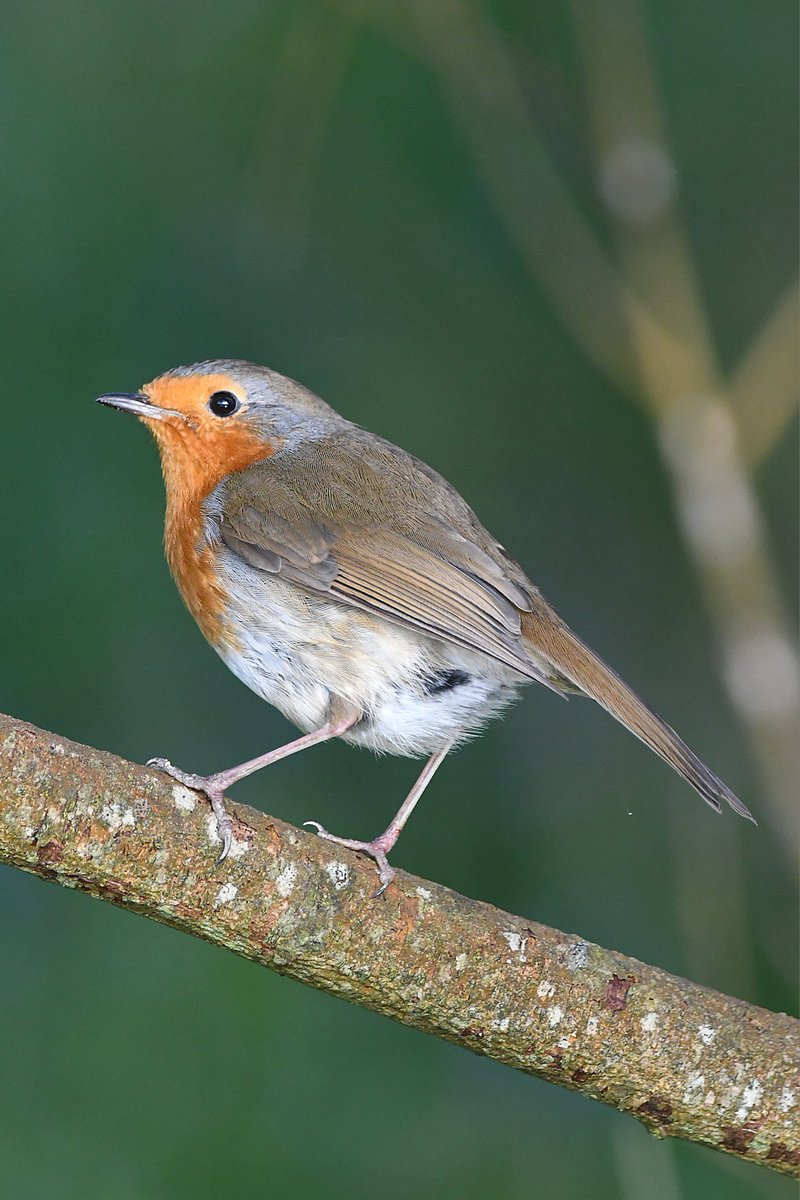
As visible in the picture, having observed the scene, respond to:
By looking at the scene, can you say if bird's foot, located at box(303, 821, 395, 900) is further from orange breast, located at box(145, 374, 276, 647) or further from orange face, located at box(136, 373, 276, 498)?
orange face, located at box(136, 373, 276, 498)

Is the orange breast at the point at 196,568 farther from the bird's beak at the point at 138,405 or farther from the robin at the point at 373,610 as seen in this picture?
the bird's beak at the point at 138,405

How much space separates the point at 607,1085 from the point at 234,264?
10.4 ft

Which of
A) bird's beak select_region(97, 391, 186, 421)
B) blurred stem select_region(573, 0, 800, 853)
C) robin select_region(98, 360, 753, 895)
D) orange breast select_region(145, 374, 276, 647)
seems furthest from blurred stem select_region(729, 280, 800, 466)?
bird's beak select_region(97, 391, 186, 421)

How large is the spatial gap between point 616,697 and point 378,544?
2.33 ft

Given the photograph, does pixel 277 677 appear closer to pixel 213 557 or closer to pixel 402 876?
pixel 213 557

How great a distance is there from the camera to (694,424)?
14.9 feet

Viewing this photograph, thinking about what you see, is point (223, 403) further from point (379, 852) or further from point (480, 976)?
point (480, 976)

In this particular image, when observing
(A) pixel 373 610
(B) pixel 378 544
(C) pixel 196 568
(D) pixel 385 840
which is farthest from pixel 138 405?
(D) pixel 385 840

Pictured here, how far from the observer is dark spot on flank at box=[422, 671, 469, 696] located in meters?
3.58

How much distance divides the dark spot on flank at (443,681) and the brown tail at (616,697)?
185 millimetres

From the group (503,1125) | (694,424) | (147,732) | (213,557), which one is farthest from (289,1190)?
(694,424)

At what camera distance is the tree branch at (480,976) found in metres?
2.62

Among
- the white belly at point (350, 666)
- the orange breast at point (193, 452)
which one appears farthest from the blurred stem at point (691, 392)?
the orange breast at point (193, 452)

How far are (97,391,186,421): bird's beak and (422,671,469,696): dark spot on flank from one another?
1089 millimetres
